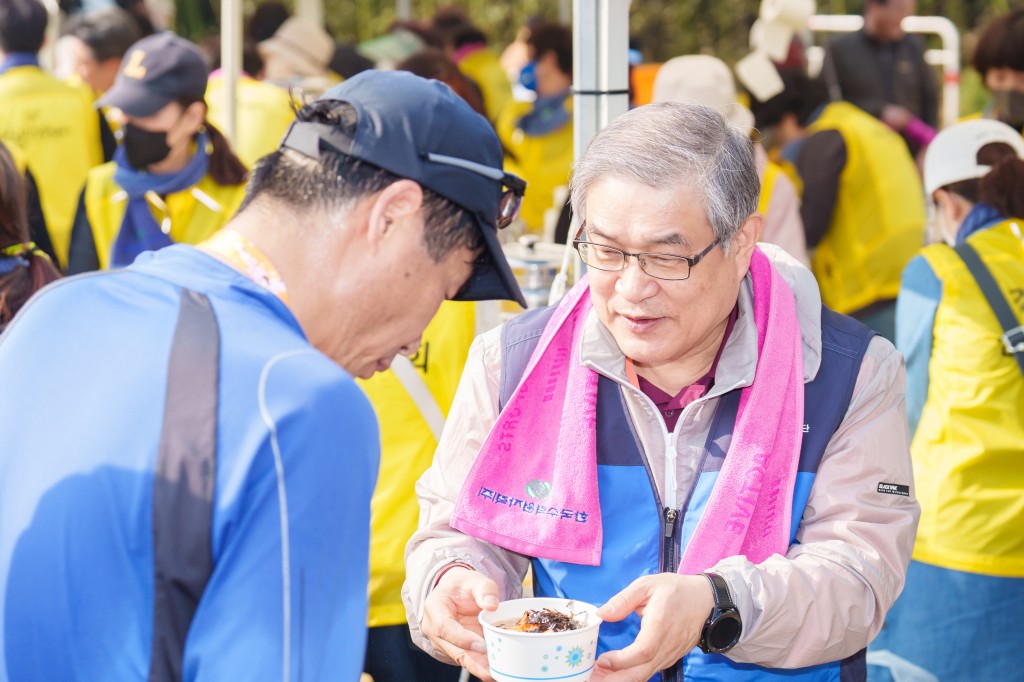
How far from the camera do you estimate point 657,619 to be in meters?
1.76

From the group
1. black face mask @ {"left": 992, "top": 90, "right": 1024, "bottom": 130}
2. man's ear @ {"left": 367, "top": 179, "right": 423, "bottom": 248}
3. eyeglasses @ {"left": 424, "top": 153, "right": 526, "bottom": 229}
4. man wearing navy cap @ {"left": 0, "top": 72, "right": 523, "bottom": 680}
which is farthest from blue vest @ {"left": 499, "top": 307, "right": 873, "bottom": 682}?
black face mask @ {"left": 992, "top": 90, "right": 1024, "bottom": 130}

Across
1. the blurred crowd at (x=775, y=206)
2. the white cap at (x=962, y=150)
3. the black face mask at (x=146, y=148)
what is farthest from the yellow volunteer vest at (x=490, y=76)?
the white cap at (x=962, y=150)

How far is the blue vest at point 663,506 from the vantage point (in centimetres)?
204

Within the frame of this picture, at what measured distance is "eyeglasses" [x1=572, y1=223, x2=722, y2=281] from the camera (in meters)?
2.05

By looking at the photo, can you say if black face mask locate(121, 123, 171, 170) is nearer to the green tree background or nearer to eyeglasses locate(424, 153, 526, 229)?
eyeglasses locate(424, 153, 526, 229)

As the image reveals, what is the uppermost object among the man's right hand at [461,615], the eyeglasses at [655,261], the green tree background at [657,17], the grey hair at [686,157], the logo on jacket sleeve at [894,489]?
the grey hair at [686,157]

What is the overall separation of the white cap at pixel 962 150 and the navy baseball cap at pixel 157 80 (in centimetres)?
249

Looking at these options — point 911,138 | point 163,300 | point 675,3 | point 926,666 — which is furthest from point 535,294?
point 675,3

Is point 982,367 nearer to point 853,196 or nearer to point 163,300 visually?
point 853,196

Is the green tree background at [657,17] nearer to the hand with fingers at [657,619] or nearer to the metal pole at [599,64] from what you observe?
the metal pole at [599,64]

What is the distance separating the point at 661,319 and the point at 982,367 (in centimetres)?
164

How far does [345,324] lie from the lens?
58.6 inches

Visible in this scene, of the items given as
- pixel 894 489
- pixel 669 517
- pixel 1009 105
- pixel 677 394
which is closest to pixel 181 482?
pixel 669 517

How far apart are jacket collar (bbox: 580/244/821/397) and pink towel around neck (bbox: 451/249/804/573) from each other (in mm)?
19
